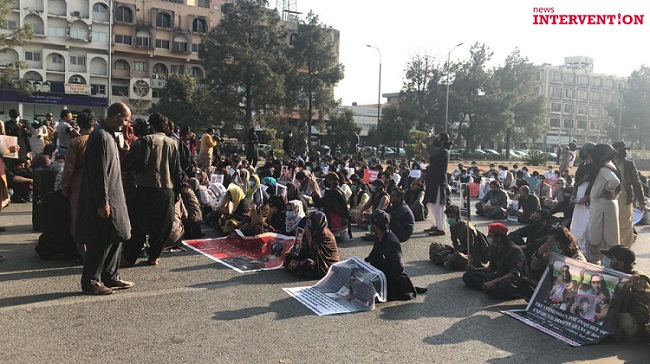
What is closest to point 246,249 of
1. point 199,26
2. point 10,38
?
point 10,38

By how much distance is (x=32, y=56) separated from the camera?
4922 centimetres

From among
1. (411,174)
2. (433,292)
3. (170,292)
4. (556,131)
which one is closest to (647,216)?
(411,174)

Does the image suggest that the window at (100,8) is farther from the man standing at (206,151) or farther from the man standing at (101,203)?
the man standing at (101,203)

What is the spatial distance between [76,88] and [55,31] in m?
6.12

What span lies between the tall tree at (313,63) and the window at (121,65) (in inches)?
871

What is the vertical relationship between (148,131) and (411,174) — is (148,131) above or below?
above

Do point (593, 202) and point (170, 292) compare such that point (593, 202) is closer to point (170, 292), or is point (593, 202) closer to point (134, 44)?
point (170, 292)

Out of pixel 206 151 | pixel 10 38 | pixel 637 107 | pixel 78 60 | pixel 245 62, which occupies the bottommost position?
pixel 206 151

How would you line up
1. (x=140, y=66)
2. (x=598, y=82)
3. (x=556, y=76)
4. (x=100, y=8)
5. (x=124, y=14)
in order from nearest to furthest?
(x=100, y=8)
(x=124, y=14)
(x=140, y=66)
(x=556, y=76)
(x=598, y=82)

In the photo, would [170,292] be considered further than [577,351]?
Yes

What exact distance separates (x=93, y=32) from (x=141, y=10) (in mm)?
5448

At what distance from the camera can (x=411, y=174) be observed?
641 inches

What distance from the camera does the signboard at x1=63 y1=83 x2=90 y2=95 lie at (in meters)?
48.5

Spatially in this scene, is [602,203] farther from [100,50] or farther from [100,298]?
[100,50]
